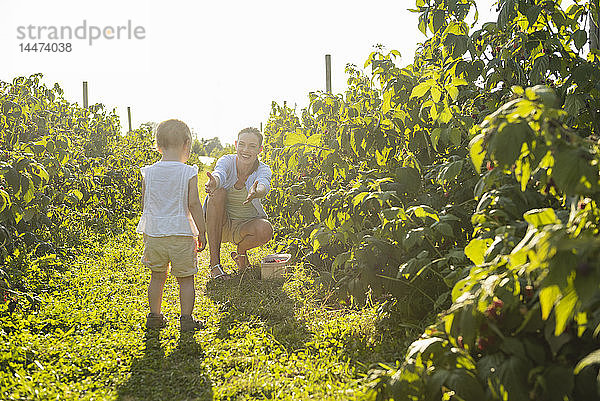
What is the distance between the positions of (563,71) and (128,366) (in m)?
2.58

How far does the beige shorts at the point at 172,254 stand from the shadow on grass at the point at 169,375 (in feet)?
1.42

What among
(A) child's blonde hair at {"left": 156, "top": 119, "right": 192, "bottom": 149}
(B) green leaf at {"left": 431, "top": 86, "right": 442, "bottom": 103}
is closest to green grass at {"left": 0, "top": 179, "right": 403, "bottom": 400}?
(A) child's blonde hair at {"left": 156, "top": 119, "right": 192, "bottom": 149}

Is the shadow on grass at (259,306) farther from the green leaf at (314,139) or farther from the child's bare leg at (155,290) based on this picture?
the green leaf at (314,139)

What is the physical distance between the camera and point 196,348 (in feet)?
11.0

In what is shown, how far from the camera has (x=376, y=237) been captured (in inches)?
127

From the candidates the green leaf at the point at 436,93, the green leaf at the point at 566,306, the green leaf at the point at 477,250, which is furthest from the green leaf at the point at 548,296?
the green leaf at the point at 436,93

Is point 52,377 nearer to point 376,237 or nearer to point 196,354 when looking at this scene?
point 196,354

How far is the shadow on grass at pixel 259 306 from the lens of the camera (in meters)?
3.54

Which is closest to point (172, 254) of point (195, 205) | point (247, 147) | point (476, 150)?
point (195, 205)

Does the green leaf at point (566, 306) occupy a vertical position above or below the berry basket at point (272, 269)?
above

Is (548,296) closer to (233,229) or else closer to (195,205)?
(195,205)

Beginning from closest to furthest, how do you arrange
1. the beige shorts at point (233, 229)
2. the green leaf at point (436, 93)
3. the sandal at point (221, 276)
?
1. the green leaf at point (436, 93)
2. the sandal at point (221, 276)
3. the beige shorts at point (233, 229)

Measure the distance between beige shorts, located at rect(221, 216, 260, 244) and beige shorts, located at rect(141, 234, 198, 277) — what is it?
1.56 meters

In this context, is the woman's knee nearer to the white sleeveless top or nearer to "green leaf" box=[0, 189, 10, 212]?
the white sleeveless top
